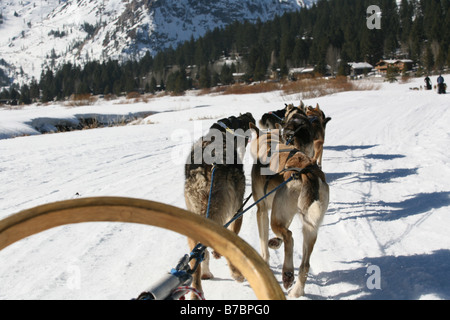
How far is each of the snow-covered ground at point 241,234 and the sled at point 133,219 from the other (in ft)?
5.40

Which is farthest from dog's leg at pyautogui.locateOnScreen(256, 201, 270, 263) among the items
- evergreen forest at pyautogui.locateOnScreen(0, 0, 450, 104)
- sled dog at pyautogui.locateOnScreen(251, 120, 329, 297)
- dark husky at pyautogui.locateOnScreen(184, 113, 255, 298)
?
evergreen forest at pyautogui.locateOnScreen(0, 0, 450, 104)

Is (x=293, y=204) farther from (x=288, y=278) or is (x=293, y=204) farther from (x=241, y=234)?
(x=241, y=234)

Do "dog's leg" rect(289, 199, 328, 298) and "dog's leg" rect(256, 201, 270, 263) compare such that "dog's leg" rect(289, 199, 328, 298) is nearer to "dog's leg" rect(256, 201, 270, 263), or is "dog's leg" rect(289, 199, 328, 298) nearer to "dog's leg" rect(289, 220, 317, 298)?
"dog's leg" rect(289, 220, 317, 298)

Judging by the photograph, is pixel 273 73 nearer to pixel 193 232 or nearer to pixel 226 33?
pixel 226 33

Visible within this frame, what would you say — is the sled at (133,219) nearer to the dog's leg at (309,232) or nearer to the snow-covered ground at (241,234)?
the dog's leg at (309,232)

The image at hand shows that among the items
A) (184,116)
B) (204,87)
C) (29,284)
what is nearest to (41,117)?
(184,116)

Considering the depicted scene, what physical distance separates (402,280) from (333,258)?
66 centimetres

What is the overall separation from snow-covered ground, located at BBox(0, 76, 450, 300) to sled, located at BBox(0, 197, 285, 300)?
1646 mm

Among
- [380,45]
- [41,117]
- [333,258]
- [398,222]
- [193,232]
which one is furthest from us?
[380,45]

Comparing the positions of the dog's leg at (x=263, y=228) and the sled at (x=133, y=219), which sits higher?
the sled at (x=133, y=219)

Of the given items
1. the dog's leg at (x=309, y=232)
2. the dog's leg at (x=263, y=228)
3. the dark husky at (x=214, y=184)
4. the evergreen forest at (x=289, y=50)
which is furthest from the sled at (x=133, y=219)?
the evergreen forest at (x=289, y=50)

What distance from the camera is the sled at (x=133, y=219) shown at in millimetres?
1281

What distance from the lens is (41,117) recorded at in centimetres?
2041
